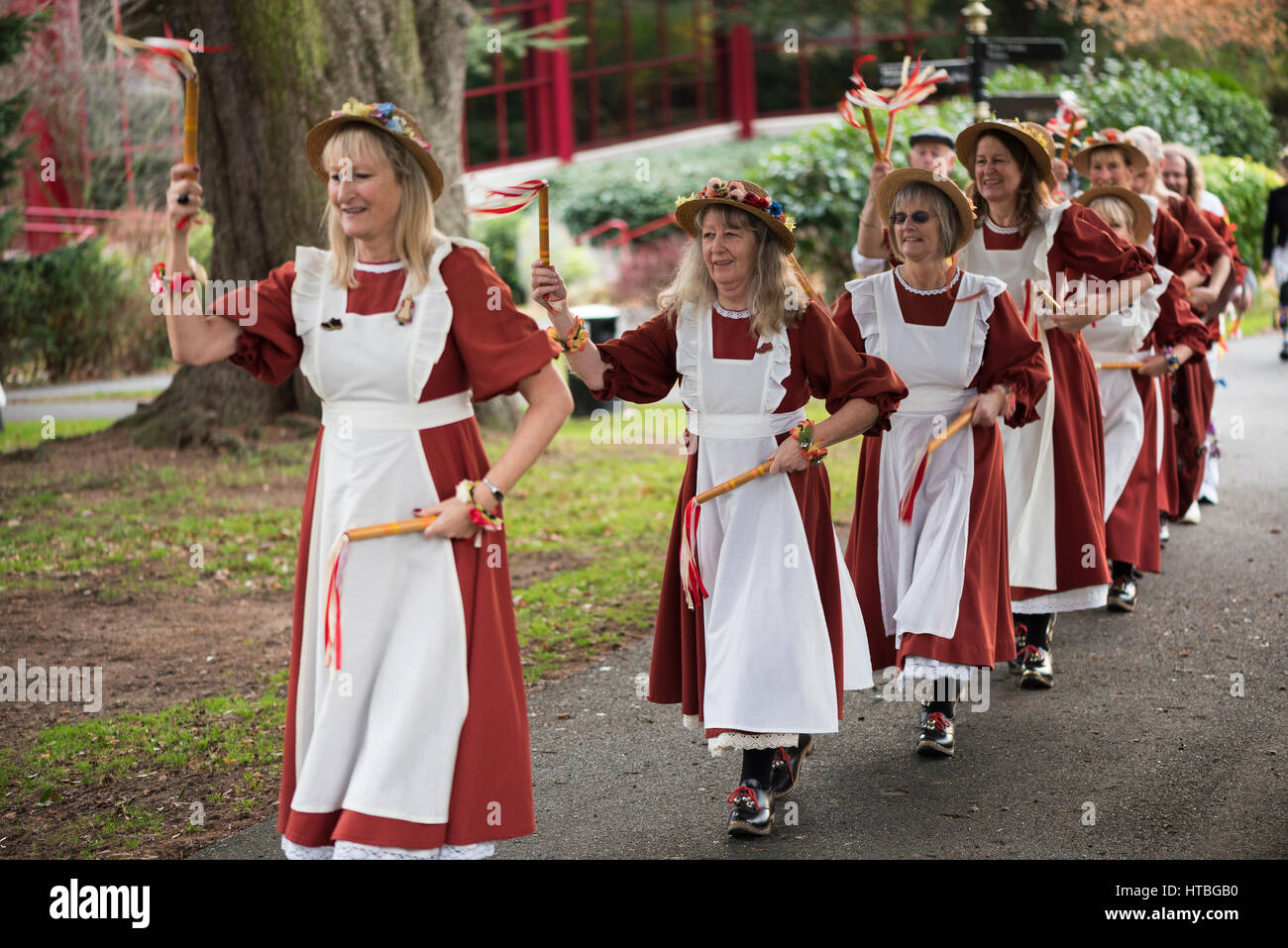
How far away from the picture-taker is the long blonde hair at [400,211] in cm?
392

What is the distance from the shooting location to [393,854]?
3807mm

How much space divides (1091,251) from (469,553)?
3.71 m

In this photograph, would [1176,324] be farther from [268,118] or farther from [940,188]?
[268,118]

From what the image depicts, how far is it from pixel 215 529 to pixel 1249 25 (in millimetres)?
23701

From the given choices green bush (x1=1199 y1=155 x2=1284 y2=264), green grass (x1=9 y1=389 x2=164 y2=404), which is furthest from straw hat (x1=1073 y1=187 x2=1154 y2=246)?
green bush (x1=1199 y1=155 x2=1284 y2=264)

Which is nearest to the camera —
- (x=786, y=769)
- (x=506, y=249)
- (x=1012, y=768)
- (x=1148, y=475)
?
(x=786, y=769)

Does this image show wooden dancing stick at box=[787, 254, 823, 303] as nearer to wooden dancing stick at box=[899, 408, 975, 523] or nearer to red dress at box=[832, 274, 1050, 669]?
red dress at box=[832, 274, 1050, 669]

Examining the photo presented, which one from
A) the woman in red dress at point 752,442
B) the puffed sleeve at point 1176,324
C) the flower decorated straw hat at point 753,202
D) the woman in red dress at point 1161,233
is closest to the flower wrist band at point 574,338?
the woman in red dress at point 752,442

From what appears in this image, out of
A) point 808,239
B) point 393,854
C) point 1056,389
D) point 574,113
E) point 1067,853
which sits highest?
point 574,113

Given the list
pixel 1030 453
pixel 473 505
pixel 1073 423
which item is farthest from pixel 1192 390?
pixel 473 505

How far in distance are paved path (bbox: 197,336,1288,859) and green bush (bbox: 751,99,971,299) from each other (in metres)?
9.55

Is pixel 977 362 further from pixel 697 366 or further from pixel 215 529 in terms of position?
pixel 215 529

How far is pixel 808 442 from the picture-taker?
4809 millimetres

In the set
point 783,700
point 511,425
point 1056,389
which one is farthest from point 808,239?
point 783,700
